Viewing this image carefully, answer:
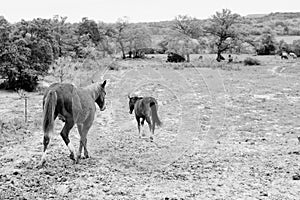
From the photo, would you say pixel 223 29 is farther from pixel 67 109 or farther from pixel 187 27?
pixel 67 109

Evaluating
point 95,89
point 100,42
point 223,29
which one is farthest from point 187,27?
point 95,89

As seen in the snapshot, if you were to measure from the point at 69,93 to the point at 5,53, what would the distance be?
10397mm

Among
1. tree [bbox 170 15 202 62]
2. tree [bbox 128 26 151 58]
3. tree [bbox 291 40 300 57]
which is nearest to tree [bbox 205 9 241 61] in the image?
tree [bbox 170 15 202 62]

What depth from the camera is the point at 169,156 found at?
7508mm

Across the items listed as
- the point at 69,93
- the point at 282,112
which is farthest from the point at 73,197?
the point at 282,112

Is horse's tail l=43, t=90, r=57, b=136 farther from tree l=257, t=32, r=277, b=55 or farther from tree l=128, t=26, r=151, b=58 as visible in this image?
tree l=257, t=32, r=277, b=55

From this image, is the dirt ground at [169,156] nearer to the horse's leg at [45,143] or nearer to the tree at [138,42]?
the horse's leg at [45,143]

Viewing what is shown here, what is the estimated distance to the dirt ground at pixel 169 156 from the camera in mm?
5598

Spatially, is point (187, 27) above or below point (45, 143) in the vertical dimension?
above

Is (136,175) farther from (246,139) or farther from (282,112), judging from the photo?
(282,112)

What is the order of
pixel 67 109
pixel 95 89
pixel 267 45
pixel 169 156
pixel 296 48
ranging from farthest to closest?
pixel 267 45 < pixel 296 48 < pixel 95 89 < pixel 169 156 < pixel 67 109

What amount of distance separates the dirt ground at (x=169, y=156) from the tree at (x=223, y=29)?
27964mm

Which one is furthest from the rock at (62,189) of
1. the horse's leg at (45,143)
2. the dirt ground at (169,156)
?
the horse's leg at (45,143)

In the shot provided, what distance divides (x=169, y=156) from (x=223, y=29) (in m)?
37.0
